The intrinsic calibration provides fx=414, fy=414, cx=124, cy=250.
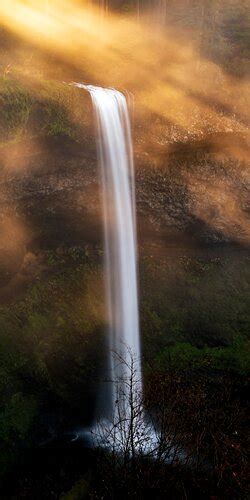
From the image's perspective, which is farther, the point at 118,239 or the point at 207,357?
the point at 118,239

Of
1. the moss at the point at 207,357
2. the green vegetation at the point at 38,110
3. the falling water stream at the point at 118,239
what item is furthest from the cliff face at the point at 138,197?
the moss at the point at 207,357

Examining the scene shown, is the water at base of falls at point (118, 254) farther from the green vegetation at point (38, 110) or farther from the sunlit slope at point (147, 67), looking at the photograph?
the sunlit slope at point (147, 67)

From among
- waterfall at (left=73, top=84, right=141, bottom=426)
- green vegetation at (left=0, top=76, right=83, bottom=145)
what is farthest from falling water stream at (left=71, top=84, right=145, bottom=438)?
green vegetation at (left=0, top=76, right=83, bottom=145)

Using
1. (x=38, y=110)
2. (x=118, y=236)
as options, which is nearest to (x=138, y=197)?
(x=118, y=236)

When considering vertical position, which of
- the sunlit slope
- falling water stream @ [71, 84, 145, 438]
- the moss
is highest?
the sunlit slope

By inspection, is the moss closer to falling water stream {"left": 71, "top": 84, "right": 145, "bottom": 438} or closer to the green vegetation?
falling water stream {"left": 71, "top": 84, "right": 145, "bottom": 438}

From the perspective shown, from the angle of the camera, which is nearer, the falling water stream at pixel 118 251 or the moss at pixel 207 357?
the falling water stream at pixel 118 251

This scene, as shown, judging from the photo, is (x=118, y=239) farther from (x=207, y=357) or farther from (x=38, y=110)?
(x=207, y=357)

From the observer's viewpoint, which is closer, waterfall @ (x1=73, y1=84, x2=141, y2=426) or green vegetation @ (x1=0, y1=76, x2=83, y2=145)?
green vegetation @ (x1=0, y1=76, x2=83, y2=145)

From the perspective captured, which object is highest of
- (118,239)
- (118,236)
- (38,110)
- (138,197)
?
(38,110)
